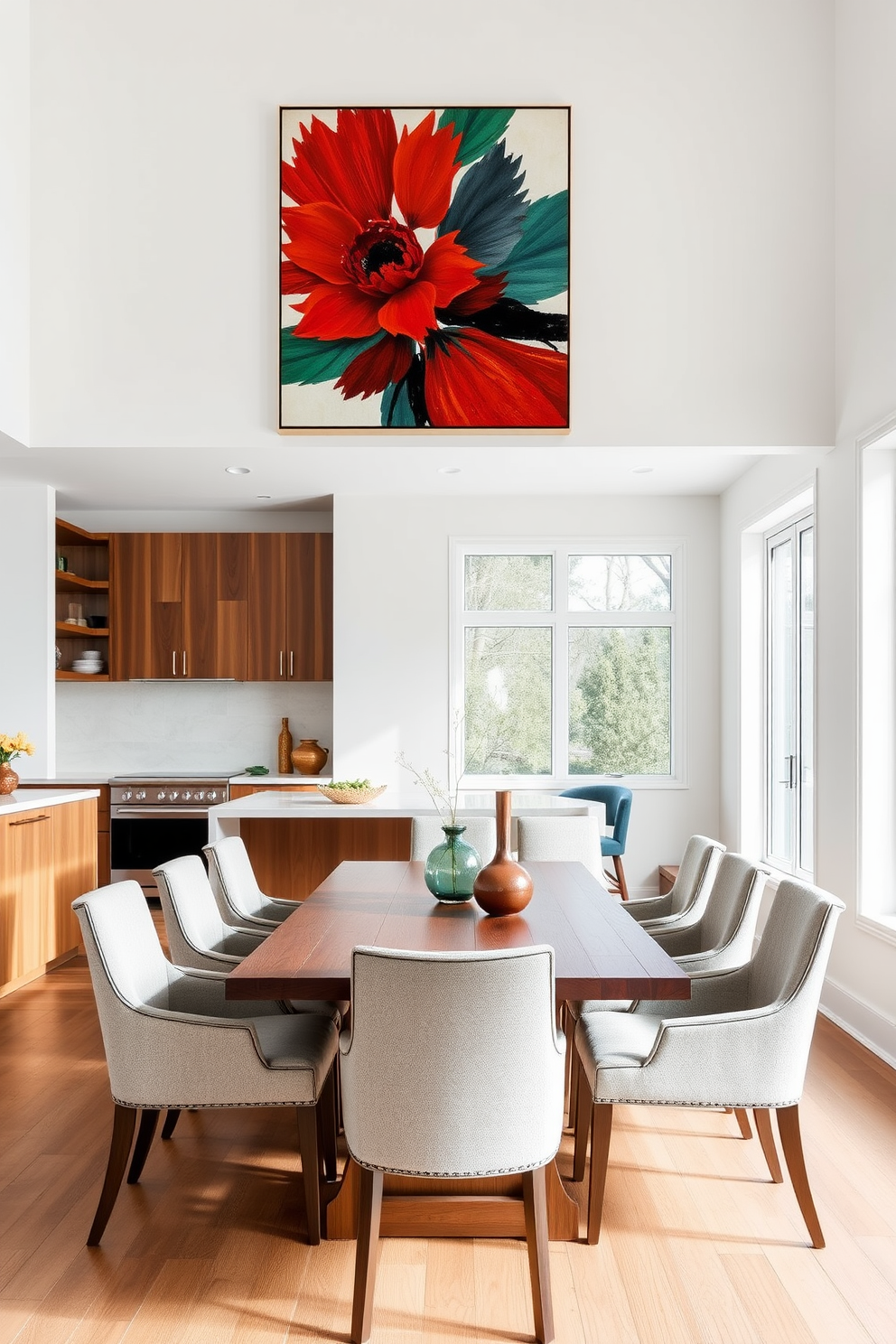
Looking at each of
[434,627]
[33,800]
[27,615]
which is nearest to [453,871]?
[33,800]

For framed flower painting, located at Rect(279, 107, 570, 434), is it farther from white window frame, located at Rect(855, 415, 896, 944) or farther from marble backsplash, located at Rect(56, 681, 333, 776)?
marble backsplash, located at Rect(56, 681, 333, 776)

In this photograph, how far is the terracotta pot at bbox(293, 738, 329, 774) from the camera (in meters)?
6.78

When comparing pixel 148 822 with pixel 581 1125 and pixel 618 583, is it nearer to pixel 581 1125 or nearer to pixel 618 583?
pixel 618 583

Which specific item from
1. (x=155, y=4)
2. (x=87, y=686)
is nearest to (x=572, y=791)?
(x=87, y=686)

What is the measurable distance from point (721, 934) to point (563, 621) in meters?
3.81

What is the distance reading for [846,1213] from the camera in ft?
8.29

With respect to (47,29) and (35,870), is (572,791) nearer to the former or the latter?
(35,870)

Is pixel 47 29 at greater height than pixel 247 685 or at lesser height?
greater

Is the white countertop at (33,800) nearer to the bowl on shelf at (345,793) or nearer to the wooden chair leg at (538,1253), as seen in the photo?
the bowl on shelf at (345,793)

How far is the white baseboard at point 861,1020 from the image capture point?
3748 millimetres

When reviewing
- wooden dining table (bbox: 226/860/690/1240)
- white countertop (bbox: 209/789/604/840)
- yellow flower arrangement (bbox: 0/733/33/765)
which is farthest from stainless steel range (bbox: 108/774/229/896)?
wooden dining table (bbox: 226/860/690/1240)

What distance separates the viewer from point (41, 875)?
4.69m

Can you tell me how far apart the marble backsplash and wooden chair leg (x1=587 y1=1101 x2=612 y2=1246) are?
509cm

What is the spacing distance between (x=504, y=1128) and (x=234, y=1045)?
27.3 inches
